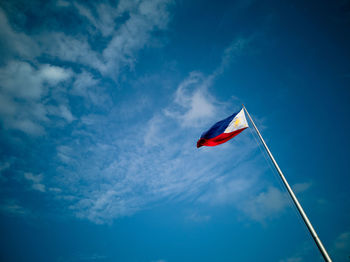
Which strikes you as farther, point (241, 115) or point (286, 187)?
point (241, 115)

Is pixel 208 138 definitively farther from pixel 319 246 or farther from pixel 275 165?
pixel 319 246

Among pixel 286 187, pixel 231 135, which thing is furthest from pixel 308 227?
pixel 231 135

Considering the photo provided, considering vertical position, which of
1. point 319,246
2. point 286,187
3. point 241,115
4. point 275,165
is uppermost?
point 241,115

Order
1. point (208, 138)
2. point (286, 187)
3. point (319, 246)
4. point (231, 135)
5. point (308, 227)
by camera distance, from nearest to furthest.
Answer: point (319, 246)
point (308, 227)
point (286, 187)
point (231, 135)
point (208, 138)

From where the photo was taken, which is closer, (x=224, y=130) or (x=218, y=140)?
(x=224, y=130)

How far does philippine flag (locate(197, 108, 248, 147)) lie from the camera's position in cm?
956

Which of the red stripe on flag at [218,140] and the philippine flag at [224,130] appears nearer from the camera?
the philippine flag at [224,130]

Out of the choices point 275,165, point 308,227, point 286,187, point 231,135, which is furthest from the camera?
point 231,135

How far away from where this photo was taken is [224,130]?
10.0 meters

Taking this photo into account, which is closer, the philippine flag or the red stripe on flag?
the philippine flag

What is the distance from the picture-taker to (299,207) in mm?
5918

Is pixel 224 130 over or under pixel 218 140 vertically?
over

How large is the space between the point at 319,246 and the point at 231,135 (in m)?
6.08

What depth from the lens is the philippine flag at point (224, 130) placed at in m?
9.56
